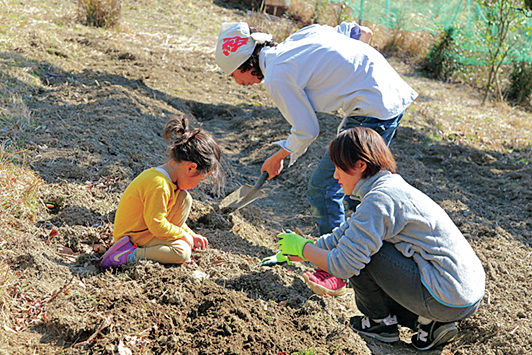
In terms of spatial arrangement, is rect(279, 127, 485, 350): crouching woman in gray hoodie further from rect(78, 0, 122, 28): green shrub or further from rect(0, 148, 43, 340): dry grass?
rect(78, 0, 122, 28): green shrub

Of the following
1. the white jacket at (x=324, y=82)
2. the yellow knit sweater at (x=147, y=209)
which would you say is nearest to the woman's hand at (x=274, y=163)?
the white jacket at (x=324, y=82)

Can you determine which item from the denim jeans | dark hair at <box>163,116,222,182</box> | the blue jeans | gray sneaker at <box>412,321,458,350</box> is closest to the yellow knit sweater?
dark hair at <box>163,116,222,182</box>

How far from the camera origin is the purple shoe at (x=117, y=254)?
8.05 feet

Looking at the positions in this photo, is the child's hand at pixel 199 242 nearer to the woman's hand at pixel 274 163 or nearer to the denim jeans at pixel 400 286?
Answer: the woman's hand at pixel 274 163

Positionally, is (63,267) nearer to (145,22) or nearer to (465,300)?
(465,300)

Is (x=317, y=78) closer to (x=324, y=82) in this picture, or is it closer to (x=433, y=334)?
(x=324, y=82)

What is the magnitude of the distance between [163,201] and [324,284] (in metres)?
1.09

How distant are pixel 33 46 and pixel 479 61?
26.4 ft

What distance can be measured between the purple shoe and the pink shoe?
3.53 ft

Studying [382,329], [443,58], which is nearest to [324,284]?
[382,329]

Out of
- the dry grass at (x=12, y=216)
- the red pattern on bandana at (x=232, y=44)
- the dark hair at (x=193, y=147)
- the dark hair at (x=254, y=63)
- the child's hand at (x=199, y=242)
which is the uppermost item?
the red pattern on bandana at (x=232, y=44)

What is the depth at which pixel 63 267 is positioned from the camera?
240cm

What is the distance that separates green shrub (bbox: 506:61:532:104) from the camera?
26.2 feet

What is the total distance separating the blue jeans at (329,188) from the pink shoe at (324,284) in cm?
34
